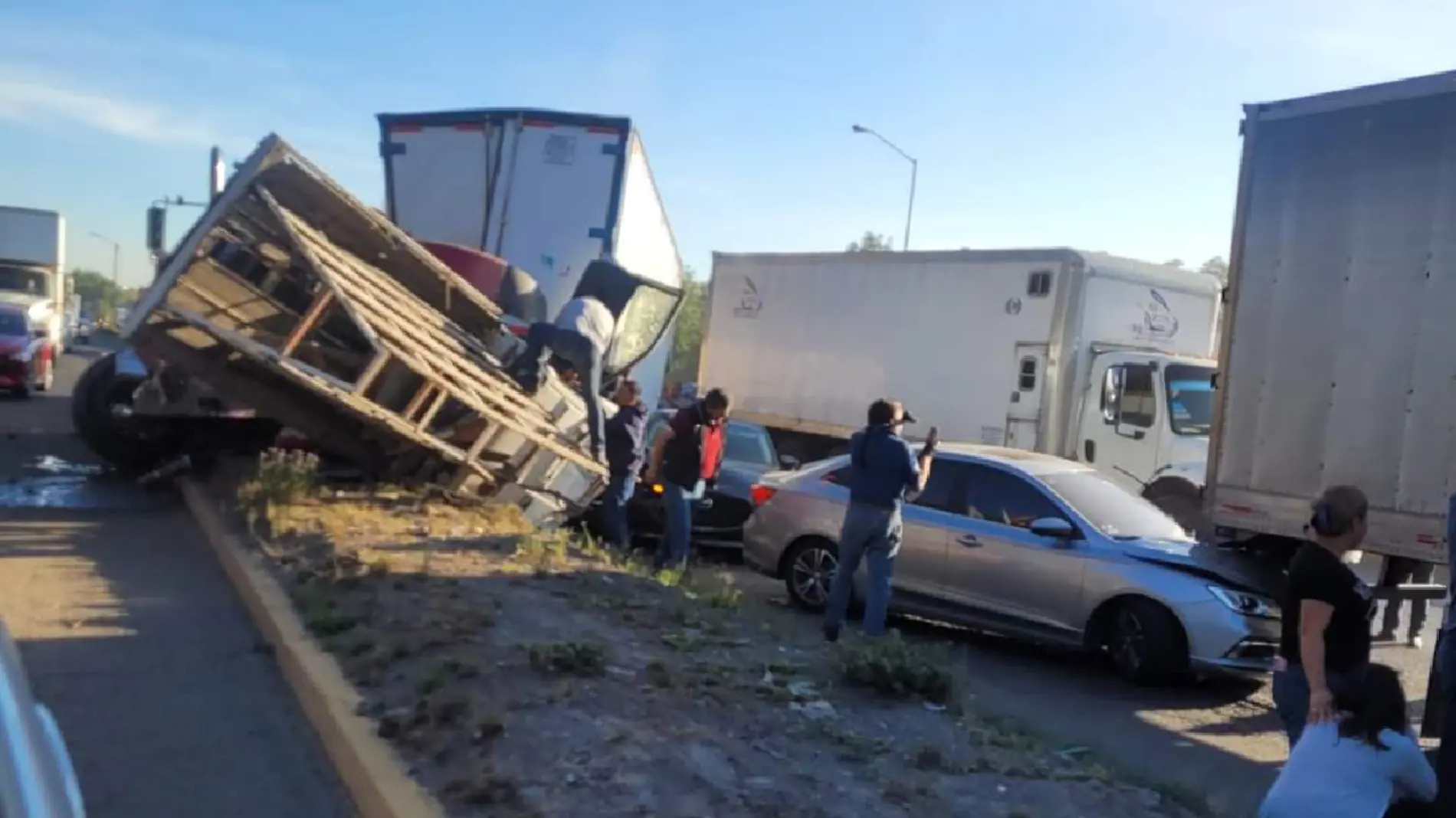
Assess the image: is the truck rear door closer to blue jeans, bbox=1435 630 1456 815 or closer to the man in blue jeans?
the man in blue jeans

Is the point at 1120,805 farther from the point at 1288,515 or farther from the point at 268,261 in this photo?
the point at 268,261

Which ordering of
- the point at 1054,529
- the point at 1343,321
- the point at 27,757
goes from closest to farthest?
1. the point at 27,757
2. the point at 1343,321
3. the point at 1054,529

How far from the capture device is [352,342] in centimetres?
1080

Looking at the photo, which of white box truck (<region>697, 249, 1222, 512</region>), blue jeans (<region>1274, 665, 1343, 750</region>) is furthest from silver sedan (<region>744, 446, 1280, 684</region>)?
white box truck (<region>697, 249, 1222, 512</region>)

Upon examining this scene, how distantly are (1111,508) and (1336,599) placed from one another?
473 centimetres

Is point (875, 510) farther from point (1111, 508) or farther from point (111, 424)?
point (111, 424)

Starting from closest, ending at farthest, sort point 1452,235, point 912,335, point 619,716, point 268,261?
1. point 619,716
2. point 1452,235
3. point 268,261
4. point 912,335

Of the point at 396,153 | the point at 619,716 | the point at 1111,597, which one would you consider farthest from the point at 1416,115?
the point at 396,153

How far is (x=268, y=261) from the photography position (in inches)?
404

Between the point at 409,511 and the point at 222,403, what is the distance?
9.21ft

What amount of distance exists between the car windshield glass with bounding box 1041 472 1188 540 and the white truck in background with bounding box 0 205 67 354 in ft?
98.4

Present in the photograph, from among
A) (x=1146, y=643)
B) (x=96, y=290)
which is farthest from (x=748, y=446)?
(x=96, y=290)

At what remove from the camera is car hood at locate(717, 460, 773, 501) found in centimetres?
1280

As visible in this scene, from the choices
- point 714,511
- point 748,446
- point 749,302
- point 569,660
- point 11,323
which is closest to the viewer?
point 569,660
